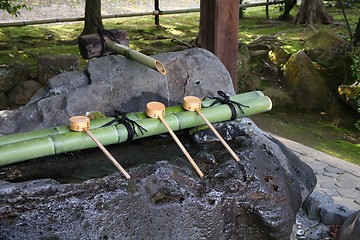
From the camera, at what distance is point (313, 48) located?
8961 millimetres

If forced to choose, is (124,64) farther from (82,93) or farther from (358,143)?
(358,143)

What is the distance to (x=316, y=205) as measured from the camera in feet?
15.2

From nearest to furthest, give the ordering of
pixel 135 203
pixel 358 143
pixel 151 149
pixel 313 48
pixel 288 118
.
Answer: pixel 135 203
pixel 151 149
pixel 358 143
pixel 288 118
pixel 313 48

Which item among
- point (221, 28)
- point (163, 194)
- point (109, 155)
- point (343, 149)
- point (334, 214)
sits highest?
point (221, 28)

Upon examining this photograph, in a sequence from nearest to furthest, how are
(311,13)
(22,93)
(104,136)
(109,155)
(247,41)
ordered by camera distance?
(109,155)
(104,136)
(22,93)
(247,41)
(311,13)

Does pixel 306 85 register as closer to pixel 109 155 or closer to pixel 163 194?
pixel 163 194

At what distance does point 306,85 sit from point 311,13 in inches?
202

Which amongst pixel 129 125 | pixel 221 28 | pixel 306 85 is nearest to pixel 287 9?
pixel 306 85

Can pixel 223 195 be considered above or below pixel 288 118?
above

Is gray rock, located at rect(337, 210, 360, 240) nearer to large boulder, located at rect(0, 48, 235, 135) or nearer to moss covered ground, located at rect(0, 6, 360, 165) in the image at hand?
large boulder, located at rect(0, 48, 235, 135)

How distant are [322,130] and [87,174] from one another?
512cm

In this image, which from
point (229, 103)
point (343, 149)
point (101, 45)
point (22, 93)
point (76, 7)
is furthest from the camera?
point (76, 7)

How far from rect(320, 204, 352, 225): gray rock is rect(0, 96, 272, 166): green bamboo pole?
52.3 inches

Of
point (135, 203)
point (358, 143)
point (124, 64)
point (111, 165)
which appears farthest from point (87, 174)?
point (358, 143)
